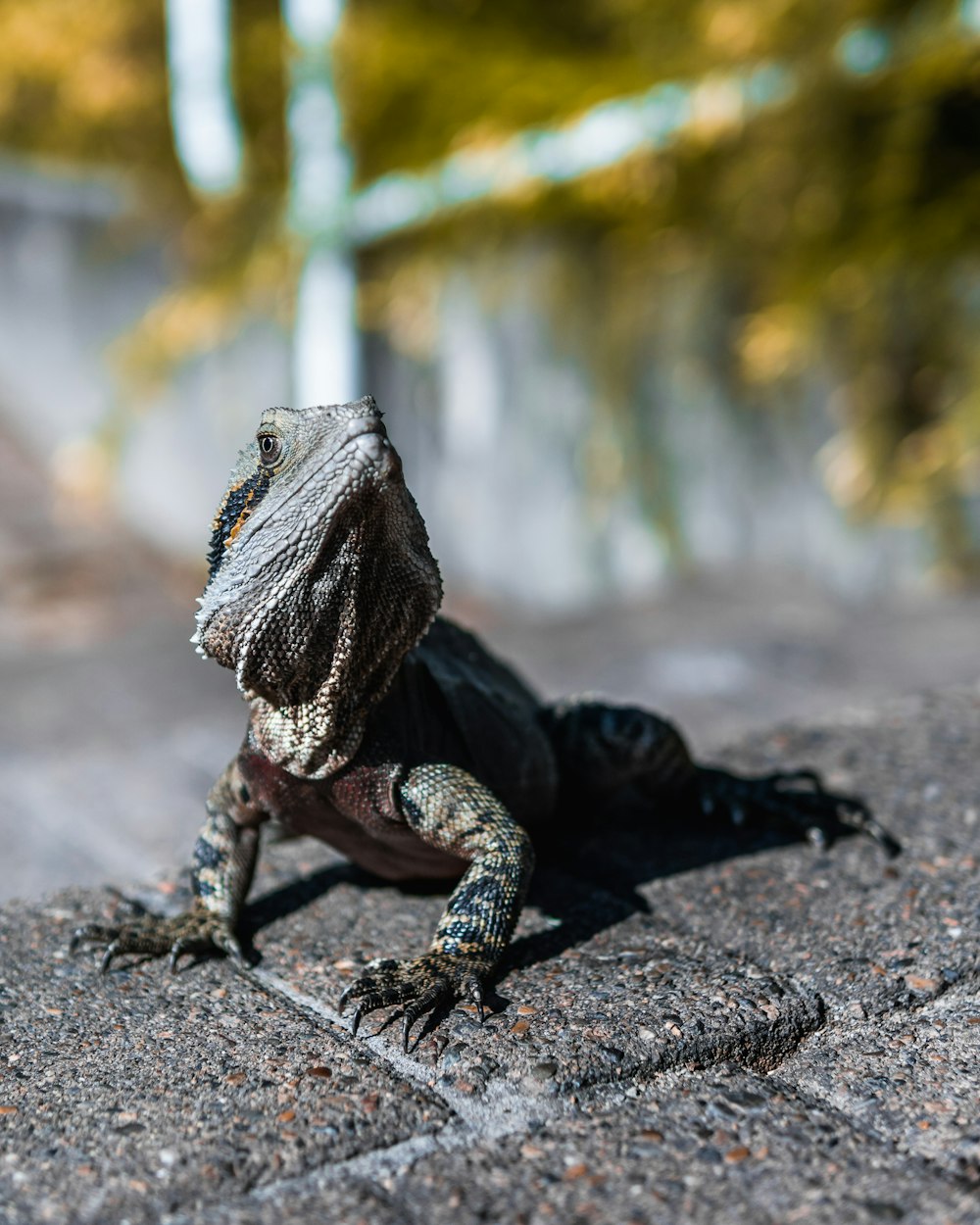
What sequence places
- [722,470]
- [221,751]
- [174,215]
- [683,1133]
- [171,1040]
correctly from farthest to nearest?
[174,215], [722,470], [221,751], [171,1040], [683,1133]

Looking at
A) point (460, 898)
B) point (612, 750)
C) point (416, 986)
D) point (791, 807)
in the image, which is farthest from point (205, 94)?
point (416, 986)

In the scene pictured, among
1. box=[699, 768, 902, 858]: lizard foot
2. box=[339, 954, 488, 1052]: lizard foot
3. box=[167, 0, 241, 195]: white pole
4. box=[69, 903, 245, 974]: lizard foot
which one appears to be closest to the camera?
box=[339, 954, 488, 1052]: lizard foot

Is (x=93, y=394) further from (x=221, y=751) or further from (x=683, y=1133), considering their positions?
(x=683, y=1133)

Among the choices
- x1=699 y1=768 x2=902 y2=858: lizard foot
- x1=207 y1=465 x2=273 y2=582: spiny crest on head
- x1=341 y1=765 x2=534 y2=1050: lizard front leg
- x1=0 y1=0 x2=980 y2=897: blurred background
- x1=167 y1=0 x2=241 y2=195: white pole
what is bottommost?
x1=341 y1=765 x2=534 y2=1050: lizard front leg

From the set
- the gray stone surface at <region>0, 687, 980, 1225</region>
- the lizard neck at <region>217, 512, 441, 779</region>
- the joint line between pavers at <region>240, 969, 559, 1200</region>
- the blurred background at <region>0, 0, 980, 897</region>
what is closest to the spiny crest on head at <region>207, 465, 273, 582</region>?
the lizard neck at <region>217, 512, 441, 779</region>

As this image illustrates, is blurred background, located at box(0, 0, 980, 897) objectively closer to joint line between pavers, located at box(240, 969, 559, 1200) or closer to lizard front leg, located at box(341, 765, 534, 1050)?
lizard front leg, located at box(341, 765, 534, 1050)

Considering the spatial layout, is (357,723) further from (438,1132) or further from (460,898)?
(438,1132)

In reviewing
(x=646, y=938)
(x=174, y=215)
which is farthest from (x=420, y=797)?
(x=174, y=215)
